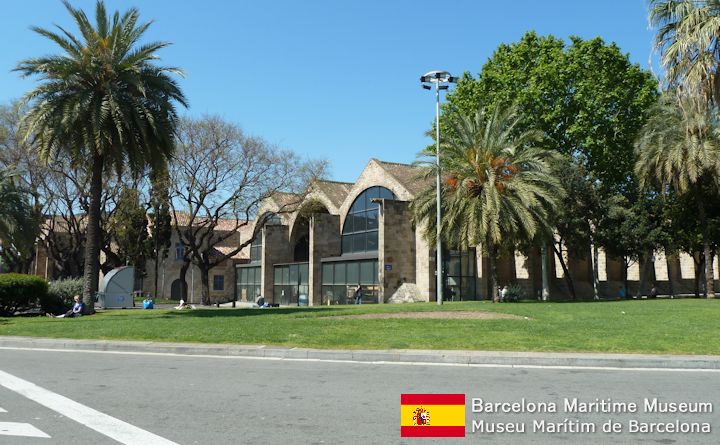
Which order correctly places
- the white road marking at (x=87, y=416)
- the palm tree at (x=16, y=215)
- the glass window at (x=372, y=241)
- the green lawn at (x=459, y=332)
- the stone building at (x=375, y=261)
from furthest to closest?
1. the glass window at (x=372, y=241)
2. the stone building at (x=375, y=261)
3. the palm tree at (x=16, y=215)
4. the green lawn at (x=459, y=332)
5. the white road marking at (x=87, y=416)

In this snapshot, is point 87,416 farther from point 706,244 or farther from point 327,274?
point 327,274

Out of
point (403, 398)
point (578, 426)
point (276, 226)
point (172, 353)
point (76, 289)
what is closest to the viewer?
point (578, 426)

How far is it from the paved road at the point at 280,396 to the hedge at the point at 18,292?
688 inches

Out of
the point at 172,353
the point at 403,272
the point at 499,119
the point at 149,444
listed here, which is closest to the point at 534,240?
the point at 499,119

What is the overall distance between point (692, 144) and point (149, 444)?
1412 inches

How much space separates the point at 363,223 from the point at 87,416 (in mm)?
37815

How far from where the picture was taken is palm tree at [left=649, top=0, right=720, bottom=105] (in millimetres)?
15086

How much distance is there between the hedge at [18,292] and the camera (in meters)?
26.7

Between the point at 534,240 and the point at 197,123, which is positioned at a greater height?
the point at 197,123

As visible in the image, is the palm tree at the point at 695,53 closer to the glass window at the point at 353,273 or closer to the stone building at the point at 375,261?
the stone building at the point at 375,261

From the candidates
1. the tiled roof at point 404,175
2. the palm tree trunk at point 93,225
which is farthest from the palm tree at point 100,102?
the tiled roof at point 404,175

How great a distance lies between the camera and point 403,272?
39750 millimetres

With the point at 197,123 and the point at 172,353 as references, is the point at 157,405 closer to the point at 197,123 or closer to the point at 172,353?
the point at 172,353

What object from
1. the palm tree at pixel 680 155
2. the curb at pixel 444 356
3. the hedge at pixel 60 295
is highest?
the palm tree at pixel 680 155
